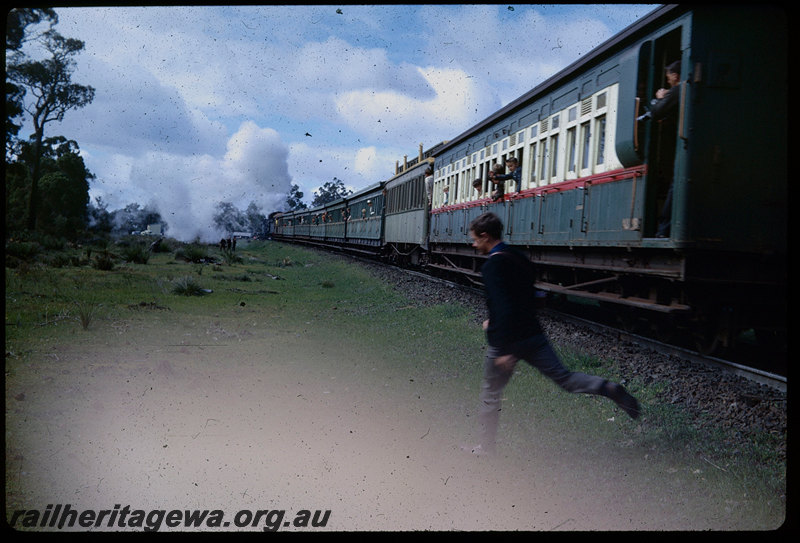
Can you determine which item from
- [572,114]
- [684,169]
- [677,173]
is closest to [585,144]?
[572,114]

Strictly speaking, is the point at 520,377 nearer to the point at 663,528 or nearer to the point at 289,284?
the point at 663,528

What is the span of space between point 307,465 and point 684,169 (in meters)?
4.85

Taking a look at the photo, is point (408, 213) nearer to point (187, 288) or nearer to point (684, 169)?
point (187, 288)

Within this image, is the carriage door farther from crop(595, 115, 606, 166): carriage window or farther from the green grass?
the green grass

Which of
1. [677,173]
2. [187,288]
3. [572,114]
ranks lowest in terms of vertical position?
[187,288]

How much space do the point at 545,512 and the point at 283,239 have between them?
68677 mm

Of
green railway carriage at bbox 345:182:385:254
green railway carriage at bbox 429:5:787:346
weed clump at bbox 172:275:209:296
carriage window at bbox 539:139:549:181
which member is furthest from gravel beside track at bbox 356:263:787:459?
green railway carriage at bbox 345:182:385:254

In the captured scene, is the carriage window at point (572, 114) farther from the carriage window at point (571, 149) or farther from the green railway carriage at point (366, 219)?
the green railway carriage at point (366, 219)

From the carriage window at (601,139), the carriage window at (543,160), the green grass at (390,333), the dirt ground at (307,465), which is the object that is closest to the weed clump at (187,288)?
the green grass at (390,333)

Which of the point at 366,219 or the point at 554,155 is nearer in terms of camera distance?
the point at 554,155

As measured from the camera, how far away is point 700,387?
18.1 ft

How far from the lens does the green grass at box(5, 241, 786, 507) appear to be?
424 centimetres

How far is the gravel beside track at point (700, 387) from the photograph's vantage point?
4.64 m

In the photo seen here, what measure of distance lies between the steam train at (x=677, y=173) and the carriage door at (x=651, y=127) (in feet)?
0.05
